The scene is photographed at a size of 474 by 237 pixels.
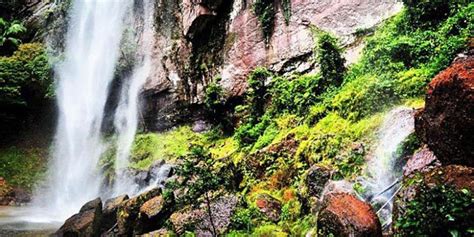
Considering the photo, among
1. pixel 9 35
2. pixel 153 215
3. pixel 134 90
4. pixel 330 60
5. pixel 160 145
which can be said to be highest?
pixel 9 35

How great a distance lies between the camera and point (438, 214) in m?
Answer: 4.10

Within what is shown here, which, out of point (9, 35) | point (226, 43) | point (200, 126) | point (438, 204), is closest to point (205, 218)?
point (438, 204)

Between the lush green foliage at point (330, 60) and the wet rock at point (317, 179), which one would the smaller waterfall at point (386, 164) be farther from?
the lush green foliage at point (330, 60)

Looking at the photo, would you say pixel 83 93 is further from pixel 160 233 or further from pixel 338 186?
pixel 338 186

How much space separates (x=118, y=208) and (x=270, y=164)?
4.27m

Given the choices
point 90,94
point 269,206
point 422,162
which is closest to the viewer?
point 422,162

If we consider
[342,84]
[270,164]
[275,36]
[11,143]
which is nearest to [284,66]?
[275,36]

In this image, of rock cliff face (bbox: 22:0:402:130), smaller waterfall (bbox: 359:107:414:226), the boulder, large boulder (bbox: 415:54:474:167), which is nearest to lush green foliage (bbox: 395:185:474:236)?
large boulder (bbox: 415:54:474:167)

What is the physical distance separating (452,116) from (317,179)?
11.0 ft

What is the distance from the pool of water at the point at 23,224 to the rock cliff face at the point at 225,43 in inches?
259

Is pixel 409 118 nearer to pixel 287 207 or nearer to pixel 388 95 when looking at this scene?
pixel 388 95

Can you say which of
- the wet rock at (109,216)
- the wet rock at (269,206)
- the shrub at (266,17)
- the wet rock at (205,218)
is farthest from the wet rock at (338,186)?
the shrub at (266,17)

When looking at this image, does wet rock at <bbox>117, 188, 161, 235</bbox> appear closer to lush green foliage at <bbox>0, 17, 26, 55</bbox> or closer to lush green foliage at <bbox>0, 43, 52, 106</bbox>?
lush green foliage at <bbox>0, 43, 52, 106</bbox>

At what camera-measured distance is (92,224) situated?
10766 mm
